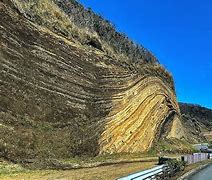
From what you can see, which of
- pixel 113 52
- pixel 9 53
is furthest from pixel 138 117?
pixel 9 53

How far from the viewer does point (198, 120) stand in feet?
449

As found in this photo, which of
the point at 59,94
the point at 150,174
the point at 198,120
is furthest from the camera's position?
the point at 198,120

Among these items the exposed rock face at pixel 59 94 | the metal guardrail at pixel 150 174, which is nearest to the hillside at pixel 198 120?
the exposed rock face at pixel 59 94

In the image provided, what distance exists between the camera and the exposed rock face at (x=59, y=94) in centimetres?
2833

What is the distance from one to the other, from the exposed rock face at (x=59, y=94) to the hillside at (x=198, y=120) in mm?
74030

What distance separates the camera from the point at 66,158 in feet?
103

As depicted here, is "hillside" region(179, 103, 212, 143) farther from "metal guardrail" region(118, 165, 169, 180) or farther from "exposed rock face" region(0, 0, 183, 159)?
"metal guardrail" region(118, 165, 169, 180)

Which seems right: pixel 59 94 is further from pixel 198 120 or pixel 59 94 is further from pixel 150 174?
pixel 198 120

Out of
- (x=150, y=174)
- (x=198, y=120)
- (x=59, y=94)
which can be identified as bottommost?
(x=150, y=174)

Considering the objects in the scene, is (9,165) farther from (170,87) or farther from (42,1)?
(170,87)

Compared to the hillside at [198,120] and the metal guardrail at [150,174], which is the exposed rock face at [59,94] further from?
the hillside at [198,120]

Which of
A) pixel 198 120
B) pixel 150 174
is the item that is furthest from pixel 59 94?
pixel 198 120

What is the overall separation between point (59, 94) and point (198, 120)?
108818 mm

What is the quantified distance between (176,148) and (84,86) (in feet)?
85.1
